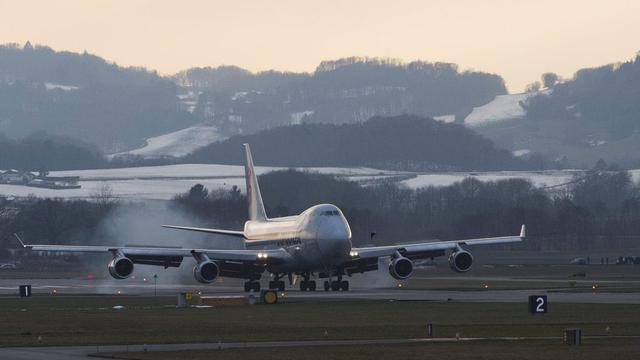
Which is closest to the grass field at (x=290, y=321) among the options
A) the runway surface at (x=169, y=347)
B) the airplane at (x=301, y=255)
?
the runway surface at (x=169, y=347)

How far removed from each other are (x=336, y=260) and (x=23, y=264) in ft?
241

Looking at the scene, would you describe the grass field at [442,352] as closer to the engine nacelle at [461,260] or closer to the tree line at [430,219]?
the engine nacelle at [461,260]

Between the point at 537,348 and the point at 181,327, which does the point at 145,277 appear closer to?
the point at 181,327

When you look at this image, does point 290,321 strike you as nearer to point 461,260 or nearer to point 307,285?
point 461,260

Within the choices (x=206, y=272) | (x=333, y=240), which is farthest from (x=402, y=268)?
(x=206, y=272)

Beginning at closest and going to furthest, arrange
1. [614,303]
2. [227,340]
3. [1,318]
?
[227,340] → [1,318] → [614,303]

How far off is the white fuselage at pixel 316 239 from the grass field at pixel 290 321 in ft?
38.2

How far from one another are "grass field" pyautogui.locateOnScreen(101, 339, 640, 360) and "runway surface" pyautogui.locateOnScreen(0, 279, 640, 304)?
27.2 meters

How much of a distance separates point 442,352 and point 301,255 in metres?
48.0

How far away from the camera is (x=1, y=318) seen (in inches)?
2729

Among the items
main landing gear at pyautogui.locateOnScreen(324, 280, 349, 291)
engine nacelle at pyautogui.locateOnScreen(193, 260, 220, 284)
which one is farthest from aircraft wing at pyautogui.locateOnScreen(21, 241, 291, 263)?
main landing gear at pyautogui.locateOnScreen(324, 280, 349, 291)

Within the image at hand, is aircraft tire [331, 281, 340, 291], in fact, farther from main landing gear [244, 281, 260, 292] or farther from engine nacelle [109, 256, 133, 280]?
engine nacelle [109, 256, 133, 280]

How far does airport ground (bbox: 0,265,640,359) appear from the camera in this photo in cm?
5016

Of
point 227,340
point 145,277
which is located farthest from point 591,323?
point 145,277
